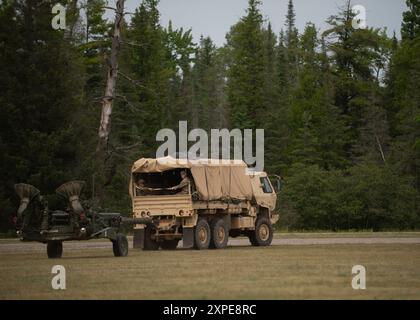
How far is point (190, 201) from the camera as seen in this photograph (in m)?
31.2

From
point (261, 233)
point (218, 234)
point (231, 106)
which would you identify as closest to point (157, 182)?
point (218, 234)

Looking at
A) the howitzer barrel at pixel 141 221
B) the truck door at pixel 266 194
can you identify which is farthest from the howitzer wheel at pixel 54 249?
the truck door at pixel 266 194

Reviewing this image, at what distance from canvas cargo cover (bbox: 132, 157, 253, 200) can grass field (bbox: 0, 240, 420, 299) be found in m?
2.93

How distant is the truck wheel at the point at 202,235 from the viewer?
31.4 m

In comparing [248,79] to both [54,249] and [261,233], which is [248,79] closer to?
[261,233]

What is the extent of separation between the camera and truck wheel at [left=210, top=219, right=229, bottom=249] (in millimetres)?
32219

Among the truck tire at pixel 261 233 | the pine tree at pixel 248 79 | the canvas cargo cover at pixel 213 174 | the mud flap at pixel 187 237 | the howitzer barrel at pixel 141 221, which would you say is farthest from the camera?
the pine tree at pixel 248 79

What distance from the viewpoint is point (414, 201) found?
6006 centimetres

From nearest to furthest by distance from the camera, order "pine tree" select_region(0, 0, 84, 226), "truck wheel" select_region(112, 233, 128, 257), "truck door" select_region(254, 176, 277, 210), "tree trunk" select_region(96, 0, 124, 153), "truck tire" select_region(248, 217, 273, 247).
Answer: "truck wheel" select_region(112, 233, 128, 257), "truck tire" select_region(248, 217, 273, 247), "truck door" select_region(254, 176, 277, 210), "pine tree" select_region(0, 0, 84, 226), "tree trunk" select_region(96, 0, 124, 153)

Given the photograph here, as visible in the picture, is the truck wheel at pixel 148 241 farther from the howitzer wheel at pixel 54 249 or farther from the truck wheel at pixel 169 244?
the howitzer wheel at pixel 54 249

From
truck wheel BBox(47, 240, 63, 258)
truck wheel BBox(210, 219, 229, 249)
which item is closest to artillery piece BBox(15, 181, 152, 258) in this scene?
truck wheel BBox(47, 240, 63, 258)

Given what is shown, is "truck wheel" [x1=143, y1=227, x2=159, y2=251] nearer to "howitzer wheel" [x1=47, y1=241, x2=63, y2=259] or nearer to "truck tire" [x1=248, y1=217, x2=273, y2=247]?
"truck tire" [x1=248, y1=217, x2=273, y2=247]

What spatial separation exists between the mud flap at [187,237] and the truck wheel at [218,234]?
1.12 metres
